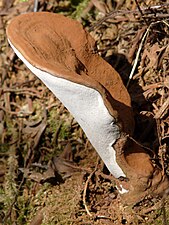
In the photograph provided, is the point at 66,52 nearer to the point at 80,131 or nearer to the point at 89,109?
the point at 89,109

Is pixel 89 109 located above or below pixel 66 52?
below

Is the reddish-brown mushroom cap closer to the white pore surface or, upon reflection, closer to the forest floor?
the white pore surface

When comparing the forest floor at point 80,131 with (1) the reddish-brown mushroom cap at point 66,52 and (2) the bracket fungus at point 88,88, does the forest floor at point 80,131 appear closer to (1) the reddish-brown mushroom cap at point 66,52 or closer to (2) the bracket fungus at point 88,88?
(2) the bracket fungus at point 88,88

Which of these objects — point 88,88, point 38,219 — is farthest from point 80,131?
point 88,88

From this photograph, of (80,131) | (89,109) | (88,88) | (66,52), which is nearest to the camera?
(88,88)

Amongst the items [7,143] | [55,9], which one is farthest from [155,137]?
[55,9]

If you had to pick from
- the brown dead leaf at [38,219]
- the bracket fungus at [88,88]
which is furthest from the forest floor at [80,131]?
the bracket fungus at [88,88]
